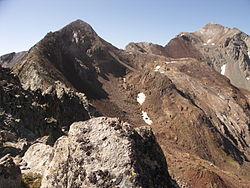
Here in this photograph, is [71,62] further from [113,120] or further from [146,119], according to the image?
[113,120]

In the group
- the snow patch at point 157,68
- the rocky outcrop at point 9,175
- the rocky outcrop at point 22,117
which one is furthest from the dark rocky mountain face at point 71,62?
the rocky outcrop at point 9,175

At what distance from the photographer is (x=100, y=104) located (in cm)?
6756

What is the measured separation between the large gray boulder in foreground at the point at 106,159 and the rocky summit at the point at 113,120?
30 millimetres

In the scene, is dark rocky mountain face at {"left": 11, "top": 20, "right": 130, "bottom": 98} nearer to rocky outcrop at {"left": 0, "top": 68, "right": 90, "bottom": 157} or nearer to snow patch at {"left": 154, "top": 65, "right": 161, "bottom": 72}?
snow patch at {"left": 154, "top": 65, "right": 161, "bottom": 72}

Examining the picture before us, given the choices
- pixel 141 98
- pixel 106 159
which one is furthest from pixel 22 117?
pixel 141 98

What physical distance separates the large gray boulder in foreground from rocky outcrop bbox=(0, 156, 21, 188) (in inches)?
82.8

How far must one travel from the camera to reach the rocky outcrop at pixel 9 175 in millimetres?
9203

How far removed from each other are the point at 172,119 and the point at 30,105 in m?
46.0

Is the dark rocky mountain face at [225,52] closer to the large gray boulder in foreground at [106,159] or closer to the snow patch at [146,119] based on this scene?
the snow patch at [146,119]

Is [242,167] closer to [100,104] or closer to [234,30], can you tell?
[100,104]

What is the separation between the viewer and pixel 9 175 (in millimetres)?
9438

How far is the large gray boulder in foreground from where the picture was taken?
7.28 metres

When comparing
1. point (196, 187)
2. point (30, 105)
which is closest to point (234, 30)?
point (196, 187)

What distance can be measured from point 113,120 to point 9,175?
180 inches
